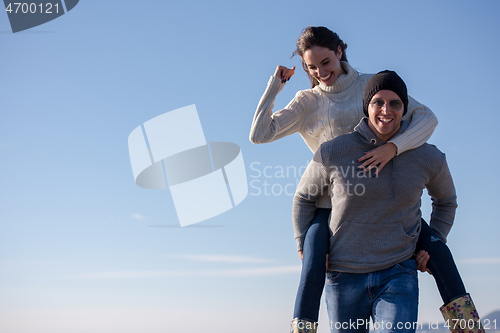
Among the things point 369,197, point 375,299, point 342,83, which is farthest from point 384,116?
point 375,299

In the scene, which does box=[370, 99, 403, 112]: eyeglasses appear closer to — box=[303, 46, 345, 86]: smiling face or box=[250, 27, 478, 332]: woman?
box=[250, 27, 478, 332]: woman

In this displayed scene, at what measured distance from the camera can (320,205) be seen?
11.5ft

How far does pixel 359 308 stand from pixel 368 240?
43cm

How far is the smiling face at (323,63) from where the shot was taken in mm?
3871

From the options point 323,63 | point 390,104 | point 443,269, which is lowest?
point 443,269

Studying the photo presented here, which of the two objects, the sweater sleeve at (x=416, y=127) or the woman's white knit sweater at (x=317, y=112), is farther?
the woman's white knit sweater at (x=317, y=112)

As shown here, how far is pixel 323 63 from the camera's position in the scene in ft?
12.8

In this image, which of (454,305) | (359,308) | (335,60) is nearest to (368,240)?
(359,308)

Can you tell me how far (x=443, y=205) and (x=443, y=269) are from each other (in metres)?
0.53

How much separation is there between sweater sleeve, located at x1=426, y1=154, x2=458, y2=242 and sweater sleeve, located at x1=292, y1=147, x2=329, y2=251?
74 cm

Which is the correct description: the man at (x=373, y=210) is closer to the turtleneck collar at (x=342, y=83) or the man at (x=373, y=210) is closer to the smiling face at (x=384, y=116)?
the smiling face at (x=384, y=116)

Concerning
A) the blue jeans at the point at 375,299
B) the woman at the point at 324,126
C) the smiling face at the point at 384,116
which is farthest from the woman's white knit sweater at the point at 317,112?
the blue jeans at the point at 375,299

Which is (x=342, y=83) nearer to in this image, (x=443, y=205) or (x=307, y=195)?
(x=307, y=195)

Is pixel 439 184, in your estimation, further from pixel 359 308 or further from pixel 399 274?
pixel 359 308
